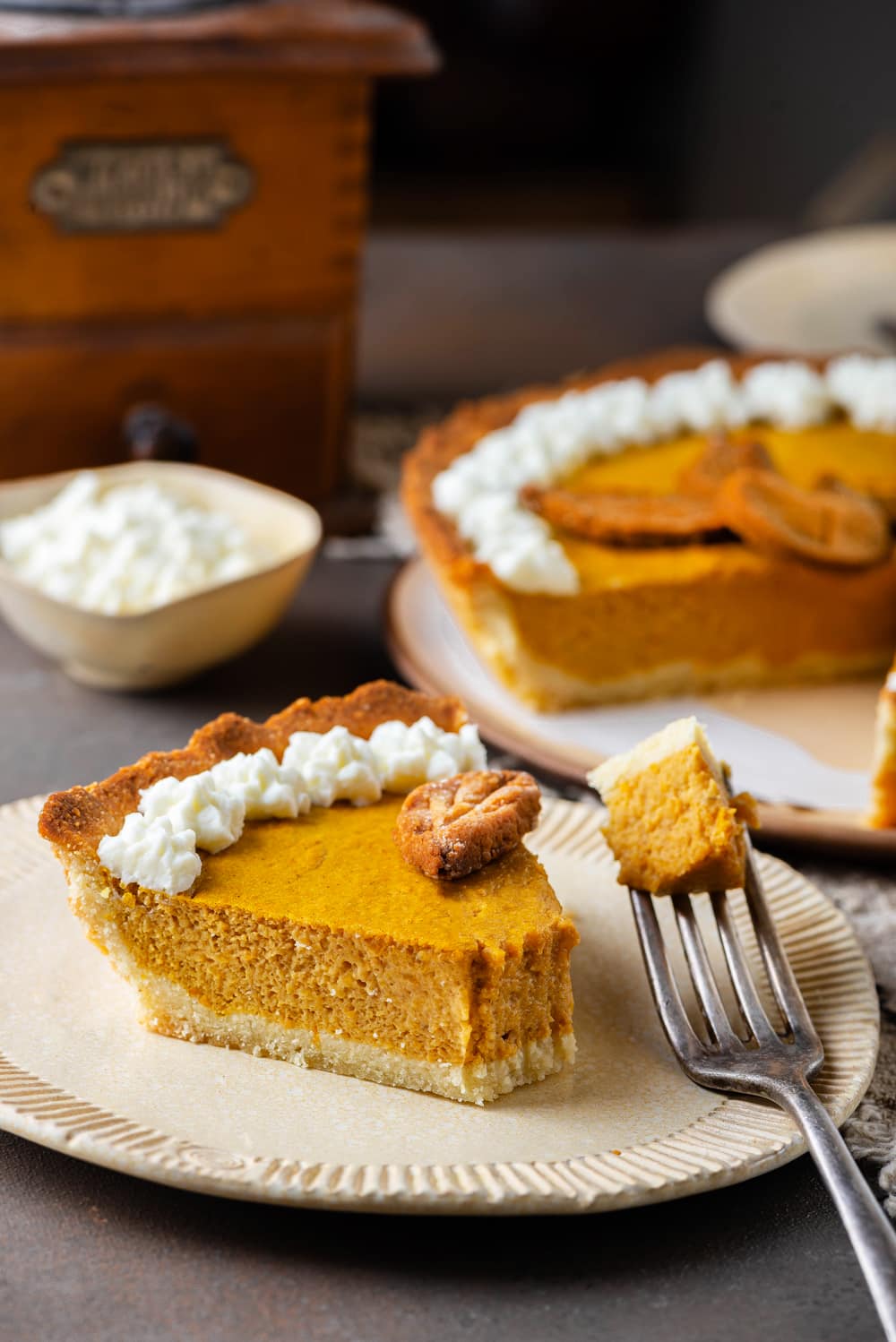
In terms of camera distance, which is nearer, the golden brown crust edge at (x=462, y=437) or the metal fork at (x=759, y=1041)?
the metal fork at (x=759, y=1041)

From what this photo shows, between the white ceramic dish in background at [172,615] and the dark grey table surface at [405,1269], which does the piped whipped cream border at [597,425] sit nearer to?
the white ceramic dish in background at [172,615]

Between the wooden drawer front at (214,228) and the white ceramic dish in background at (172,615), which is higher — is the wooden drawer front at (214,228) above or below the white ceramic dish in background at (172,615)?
above

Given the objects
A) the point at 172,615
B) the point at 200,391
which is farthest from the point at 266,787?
the point at 200,391

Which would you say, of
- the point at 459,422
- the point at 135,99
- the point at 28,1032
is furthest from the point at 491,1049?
the point at 135,99

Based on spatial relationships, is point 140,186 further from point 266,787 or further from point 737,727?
point 266,787

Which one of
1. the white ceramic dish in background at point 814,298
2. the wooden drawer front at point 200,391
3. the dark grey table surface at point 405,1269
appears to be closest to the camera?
the dark grey table surface at point 405,1269

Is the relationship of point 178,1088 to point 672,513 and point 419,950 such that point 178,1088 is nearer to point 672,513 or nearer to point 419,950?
point 419,950

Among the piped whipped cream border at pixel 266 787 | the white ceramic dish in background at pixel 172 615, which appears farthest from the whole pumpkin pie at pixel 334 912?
the white ceramic dish in background at pixel 172 615

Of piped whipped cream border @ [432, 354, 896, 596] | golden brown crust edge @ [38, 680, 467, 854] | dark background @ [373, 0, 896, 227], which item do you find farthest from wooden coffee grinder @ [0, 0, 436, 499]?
dark background @ [373, 0, 896, 227]
